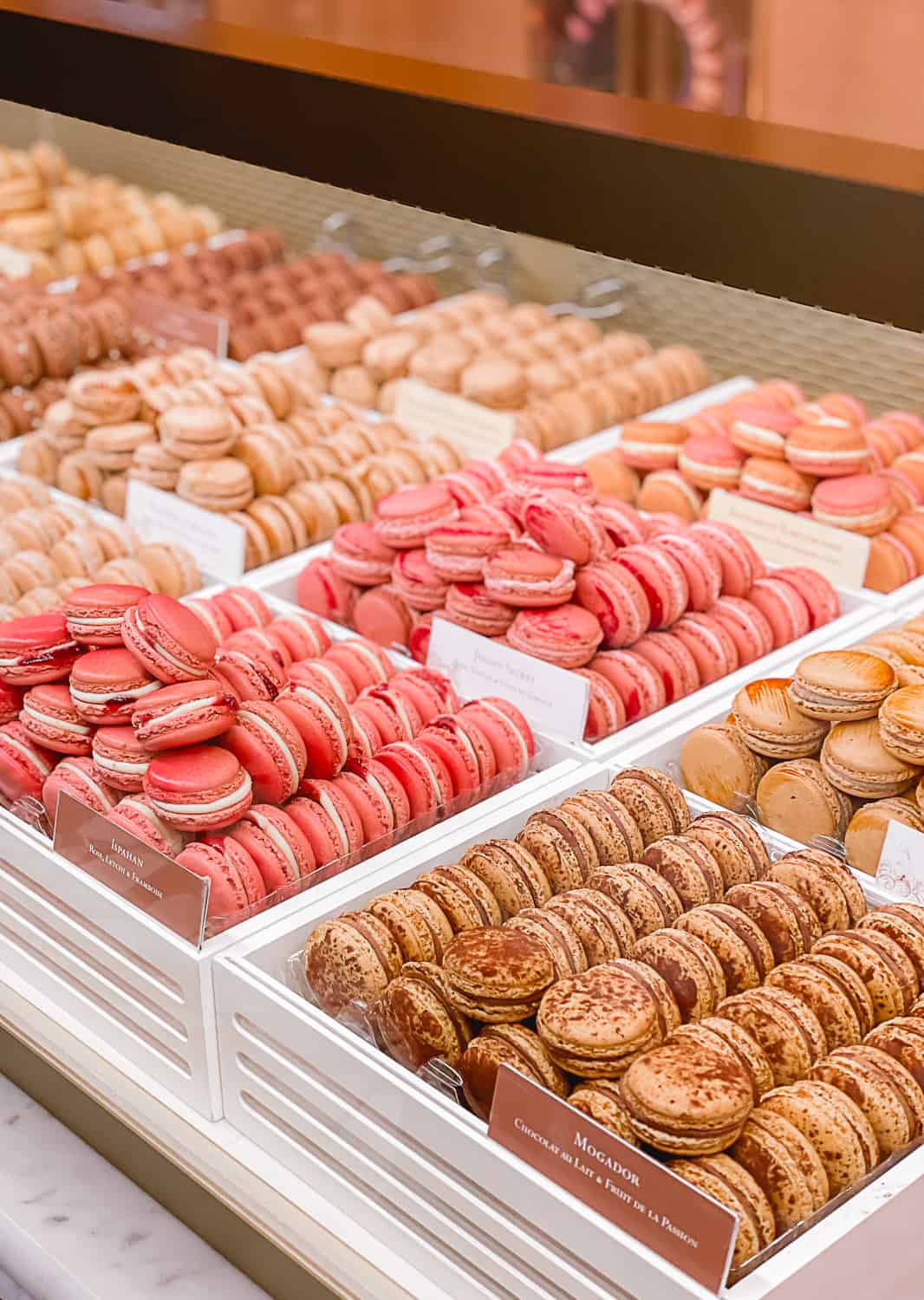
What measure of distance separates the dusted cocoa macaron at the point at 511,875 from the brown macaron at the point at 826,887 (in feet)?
0.91

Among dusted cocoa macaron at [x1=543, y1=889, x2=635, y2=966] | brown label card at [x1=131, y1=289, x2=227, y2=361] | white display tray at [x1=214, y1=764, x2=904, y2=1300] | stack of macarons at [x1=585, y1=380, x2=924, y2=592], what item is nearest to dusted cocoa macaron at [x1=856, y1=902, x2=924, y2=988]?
white display tray at [x1=214, y1=764, x2=904, y2=1300]

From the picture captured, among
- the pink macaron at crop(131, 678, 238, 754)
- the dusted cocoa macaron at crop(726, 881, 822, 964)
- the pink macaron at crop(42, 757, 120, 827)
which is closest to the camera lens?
the dusted cocoa macaron at crop(726, 881, 822, 964)

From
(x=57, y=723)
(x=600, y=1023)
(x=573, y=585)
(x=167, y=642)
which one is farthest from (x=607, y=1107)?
(x=573, y=585)

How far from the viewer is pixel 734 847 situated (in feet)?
6.12

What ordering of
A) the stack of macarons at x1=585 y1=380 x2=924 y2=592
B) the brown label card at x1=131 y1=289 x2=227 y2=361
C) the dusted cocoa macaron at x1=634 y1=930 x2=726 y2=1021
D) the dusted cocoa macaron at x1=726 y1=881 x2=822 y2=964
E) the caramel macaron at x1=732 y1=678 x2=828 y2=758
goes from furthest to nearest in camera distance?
the brown label card at x1=131 y1=289 x2=227 y2=361 < the stack of macarons at x1=585 y1=380 x2=924 y2=592 < the caramel macaron at x1=732 y1=678 x2=828 y2=758 < the dusted cocoa macaron at x1=726 y1=881 x2=822 y2=964 < the dusted cocoa macaron at x1=634 y1=930 x2=726 y2=1021

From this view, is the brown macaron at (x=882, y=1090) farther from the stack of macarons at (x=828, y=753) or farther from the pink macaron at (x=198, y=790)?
the pink macaron at (x=198, y=790)

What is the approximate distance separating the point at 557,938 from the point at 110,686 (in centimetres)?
65

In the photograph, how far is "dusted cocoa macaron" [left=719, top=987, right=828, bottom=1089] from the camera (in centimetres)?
156

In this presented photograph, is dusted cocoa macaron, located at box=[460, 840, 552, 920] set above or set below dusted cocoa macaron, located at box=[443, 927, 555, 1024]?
below

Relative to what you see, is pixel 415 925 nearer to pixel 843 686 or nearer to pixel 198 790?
pixel 198 790

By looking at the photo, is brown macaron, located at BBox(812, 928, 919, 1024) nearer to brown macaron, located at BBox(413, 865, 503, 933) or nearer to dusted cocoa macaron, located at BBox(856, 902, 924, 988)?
dusted cocoa macaron, located at BBox(856, 902, 924, 988)

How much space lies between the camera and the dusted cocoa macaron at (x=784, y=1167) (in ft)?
4.66

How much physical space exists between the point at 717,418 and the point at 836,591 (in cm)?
67

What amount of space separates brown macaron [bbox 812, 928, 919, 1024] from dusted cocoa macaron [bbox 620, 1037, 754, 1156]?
26 centimetres
